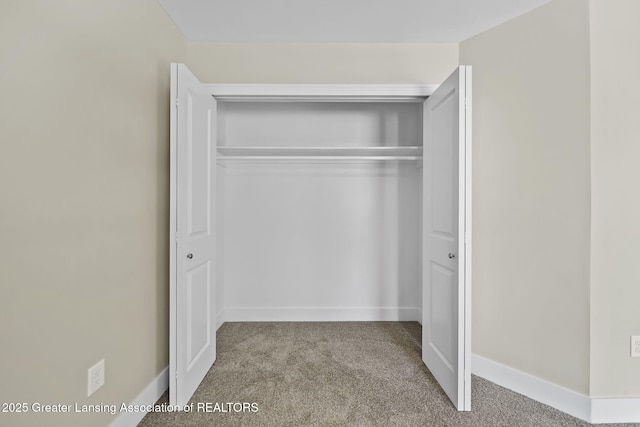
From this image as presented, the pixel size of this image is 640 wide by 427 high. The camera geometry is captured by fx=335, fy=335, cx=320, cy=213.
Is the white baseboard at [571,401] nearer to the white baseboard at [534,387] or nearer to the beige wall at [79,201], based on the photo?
the white baseboard at [534,387]

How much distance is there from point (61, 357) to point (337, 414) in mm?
1385

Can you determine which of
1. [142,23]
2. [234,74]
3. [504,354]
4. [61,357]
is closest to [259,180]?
[234,74]

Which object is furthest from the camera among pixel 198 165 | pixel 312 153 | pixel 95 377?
pixel 312 153

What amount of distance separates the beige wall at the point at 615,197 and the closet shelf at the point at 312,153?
1351 millimetres

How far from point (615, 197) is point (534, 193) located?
391mm

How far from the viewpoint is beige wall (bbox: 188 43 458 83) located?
2.71m

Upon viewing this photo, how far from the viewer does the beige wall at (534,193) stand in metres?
1.96

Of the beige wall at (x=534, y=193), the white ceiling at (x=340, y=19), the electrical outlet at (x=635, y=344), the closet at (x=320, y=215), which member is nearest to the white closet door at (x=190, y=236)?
the white ceiling at (x=340, y=19)

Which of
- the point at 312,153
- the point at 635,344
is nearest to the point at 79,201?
the point at 312,153

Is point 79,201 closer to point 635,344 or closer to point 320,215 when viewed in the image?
point 320,215

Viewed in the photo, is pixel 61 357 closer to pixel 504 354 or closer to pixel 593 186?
pixel 504 354

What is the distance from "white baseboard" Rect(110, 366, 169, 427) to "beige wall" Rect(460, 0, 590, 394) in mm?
2164

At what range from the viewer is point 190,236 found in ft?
6.80

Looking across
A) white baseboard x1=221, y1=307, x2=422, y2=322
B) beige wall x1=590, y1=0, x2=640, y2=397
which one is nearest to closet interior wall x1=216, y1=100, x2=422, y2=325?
white baseboard x1=221, y1=307, x2=422, y2=322
